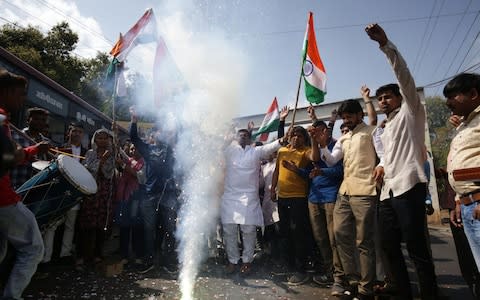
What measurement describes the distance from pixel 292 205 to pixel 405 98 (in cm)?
252

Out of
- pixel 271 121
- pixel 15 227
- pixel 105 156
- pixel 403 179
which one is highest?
pixel 271 121

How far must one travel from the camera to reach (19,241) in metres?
3.02

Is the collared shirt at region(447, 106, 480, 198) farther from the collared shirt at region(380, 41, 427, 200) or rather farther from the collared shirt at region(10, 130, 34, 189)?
the collared shirt at region(10, 130, 34, 189)

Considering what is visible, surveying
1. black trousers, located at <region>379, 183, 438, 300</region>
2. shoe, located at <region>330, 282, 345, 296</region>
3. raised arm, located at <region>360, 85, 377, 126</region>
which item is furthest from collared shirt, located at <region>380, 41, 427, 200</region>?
shoe, located at <region>330, 282, 345, 296</region>

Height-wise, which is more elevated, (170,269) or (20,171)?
(20,171)

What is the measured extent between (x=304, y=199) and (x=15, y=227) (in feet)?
12.4

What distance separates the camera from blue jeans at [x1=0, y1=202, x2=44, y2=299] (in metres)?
2.95

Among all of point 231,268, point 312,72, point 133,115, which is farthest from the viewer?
point 312,72

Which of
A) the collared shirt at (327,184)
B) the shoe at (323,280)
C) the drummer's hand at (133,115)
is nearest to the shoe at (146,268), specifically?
the drummer's hand at (133,115)

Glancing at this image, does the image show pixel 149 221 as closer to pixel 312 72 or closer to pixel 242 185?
pixel 242 185

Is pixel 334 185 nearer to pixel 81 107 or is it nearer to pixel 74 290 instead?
pixel 74 290

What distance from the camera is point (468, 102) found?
2.82 meters

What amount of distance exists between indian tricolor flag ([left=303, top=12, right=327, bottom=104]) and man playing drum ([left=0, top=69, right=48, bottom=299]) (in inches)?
197

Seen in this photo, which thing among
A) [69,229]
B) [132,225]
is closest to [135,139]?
[132,225]
